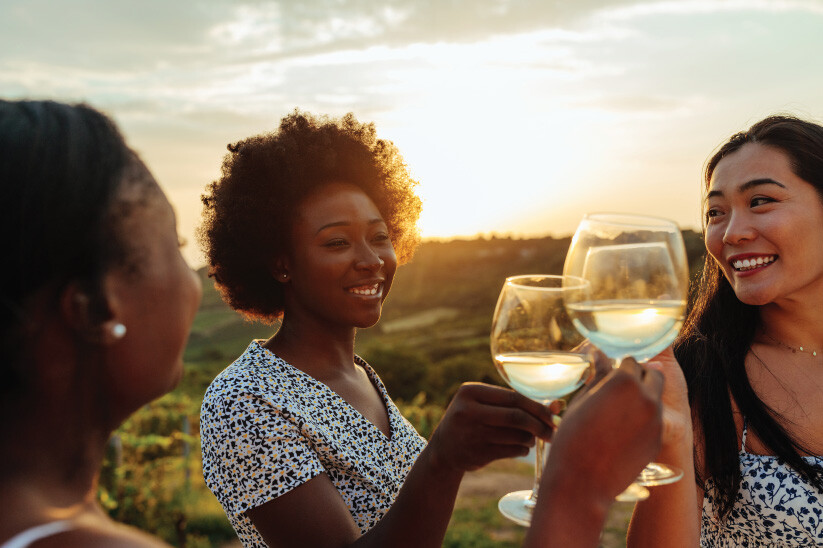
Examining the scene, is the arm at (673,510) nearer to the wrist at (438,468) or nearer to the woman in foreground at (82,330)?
the wrist at (438,468)

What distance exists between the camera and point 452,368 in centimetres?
2284

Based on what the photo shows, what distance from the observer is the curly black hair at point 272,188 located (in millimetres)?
3311

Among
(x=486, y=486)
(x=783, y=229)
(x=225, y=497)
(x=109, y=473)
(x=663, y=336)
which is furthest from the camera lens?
(x=486, y=486)

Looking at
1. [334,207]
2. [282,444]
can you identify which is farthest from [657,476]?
[334,207]

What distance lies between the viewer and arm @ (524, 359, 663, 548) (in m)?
1.55

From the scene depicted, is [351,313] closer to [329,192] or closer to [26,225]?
[329,192]

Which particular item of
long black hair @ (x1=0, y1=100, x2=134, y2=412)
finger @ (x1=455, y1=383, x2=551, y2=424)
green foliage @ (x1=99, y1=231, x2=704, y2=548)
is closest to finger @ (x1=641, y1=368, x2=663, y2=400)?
finger @ (x1=455, y1=383, x2=551, y2=424)

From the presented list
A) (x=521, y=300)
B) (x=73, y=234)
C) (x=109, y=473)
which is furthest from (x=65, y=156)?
(x=109, y=473)

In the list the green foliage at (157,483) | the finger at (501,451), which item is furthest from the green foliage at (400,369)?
the finger at (501,451)

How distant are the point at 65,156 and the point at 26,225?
0.16 m

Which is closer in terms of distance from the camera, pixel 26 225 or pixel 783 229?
pixel 26 225

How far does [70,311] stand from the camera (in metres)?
1.38

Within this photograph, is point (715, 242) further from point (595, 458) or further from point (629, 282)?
point (595, 458)

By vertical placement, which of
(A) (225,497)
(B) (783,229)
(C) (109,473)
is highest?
(B) (783,229)
